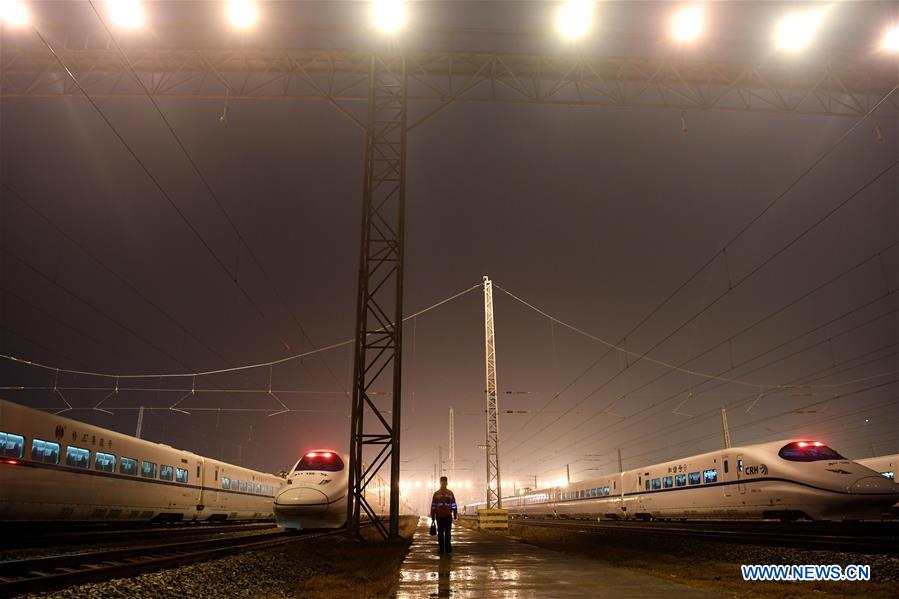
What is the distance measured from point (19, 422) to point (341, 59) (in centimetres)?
1421

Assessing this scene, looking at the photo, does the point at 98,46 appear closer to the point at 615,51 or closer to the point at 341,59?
the point at 341,59

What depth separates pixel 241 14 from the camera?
49.6 ft

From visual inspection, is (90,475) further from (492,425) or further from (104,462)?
(492,425)

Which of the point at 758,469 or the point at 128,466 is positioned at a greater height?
the point at 128,466

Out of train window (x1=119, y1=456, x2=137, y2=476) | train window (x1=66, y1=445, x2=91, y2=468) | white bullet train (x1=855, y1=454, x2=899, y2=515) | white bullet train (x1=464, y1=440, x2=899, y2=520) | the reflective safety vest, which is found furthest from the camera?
white bullet train (x1=855, y1=454, x2=899, y2=515)

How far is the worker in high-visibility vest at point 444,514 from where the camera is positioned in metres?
11.1

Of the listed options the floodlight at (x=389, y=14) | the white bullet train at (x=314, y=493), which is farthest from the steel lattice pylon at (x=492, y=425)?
the floodlight at (x=389, y=14)

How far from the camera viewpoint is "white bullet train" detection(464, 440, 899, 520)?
55.8 feet

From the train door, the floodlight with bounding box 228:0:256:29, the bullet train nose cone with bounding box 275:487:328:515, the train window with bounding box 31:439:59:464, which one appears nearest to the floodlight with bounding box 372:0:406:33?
the floodlight with bounding box 228:0:256:29

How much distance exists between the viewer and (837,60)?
2009cm

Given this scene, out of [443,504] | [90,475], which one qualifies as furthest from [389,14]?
[90,475]

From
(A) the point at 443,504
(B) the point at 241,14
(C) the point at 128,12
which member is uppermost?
(B) the point at 241,14

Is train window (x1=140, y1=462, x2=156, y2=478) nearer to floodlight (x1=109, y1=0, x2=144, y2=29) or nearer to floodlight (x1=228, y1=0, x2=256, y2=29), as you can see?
floodlight (x1=109, y1=0, x2=144, y2=29)

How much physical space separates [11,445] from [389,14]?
13.8m
